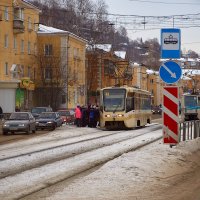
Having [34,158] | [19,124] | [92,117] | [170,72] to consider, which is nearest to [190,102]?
[92,117]

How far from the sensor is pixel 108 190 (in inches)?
428

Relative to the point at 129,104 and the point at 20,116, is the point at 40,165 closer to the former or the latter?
the point at 20,116

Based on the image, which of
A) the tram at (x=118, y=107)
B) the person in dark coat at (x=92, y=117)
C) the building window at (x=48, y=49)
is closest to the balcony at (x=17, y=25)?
the building window at (x=48, y=49)

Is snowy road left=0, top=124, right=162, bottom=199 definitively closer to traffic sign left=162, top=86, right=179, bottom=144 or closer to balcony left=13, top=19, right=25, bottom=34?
traffic sign left=162, top=86, right=179, bottom=144

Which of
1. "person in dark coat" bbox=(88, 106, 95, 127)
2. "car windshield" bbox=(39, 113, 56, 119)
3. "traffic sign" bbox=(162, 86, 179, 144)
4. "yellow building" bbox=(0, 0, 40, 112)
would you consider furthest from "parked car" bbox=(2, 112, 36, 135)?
"yellow building" bbox=(0, 0, 40, 112)

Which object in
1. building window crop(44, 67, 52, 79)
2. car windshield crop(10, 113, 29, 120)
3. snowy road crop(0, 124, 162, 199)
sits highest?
building window crop(44, 67, 52, 79)

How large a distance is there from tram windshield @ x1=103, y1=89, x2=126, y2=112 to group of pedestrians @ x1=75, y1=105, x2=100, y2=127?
1758 millimetres

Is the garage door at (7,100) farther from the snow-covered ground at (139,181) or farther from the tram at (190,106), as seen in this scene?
→ the snow-covered ground at (139,181)

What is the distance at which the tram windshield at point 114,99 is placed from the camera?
41406 millimetres

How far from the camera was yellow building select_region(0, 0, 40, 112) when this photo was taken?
6338cm

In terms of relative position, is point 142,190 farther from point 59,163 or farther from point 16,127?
point 16,127

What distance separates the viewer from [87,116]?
44406mm

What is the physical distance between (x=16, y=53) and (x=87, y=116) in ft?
86.6

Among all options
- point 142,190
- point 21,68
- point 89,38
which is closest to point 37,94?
point 21,68
